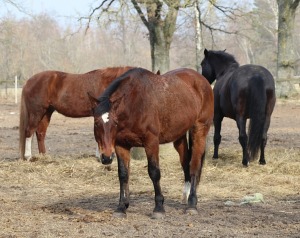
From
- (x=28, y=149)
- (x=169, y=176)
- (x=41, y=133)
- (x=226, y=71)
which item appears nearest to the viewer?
(x=169, y=176)

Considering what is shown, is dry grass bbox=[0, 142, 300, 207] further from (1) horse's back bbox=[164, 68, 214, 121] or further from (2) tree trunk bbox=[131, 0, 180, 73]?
(2) tree trunk bbox=[131, 0, 180, 73]

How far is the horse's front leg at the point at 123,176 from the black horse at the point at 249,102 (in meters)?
4.14

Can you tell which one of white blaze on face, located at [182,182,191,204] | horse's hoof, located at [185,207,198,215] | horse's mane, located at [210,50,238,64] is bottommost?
horse's hoof, located at [185,207,198,215]

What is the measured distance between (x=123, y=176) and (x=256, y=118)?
4283 mm

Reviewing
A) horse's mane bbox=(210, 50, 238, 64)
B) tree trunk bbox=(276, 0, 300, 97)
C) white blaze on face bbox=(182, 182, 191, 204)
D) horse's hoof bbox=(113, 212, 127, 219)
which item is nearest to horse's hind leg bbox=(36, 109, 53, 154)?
horse's mane bbox=(210, 50, 238, 64)

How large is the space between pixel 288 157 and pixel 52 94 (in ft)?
14.7

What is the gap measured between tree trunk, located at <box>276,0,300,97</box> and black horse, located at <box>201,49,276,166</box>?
14834 millimetres

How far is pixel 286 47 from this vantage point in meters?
26.7

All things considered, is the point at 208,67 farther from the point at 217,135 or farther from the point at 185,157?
the point at 185,157

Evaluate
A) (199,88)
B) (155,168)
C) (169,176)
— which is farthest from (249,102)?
(155,168)

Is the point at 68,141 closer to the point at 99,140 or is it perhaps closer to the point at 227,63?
the point at 227,63

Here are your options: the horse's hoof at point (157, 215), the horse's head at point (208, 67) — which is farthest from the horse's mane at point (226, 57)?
the horse's hoof at point (157, 215)

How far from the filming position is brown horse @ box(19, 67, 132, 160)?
35.5ft

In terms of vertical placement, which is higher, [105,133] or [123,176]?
[105,133]
